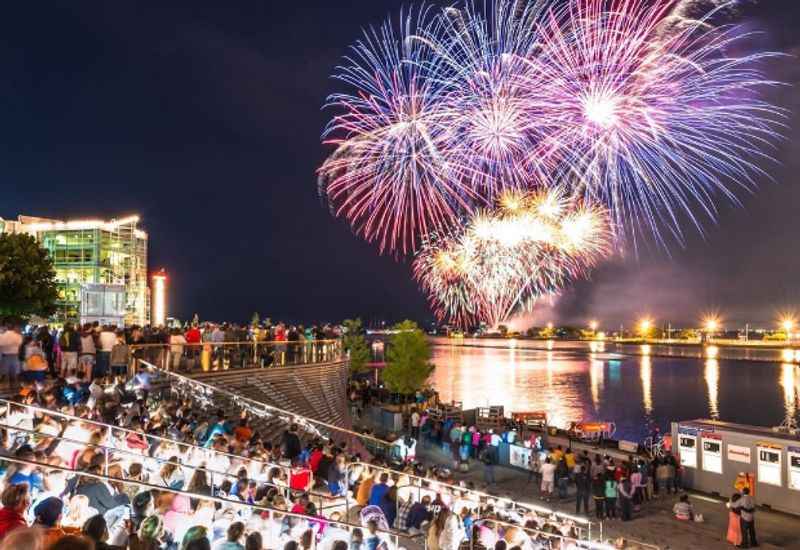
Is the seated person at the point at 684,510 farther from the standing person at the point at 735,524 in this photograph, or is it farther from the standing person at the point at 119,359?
the standing person at the point at 119,359

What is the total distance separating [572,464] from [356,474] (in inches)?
365

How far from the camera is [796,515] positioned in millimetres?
15766

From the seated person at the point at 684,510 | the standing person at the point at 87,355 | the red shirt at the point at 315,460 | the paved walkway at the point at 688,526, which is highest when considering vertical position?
the standing person at the point at 87,355

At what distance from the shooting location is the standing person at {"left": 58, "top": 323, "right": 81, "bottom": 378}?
1543cm

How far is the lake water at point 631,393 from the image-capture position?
216ft

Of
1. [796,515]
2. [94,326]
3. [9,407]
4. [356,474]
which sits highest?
[94,326]

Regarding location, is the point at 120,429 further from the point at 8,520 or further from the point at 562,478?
the point at 562,478

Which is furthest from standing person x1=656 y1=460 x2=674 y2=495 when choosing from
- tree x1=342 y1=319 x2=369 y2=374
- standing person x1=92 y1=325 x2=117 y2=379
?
tree x1=342 y1=319 x2=369 y2=374

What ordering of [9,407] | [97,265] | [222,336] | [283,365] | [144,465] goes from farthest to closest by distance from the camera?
[97,265]
[283,365]
[222,336]
[9,407]
[144,465]

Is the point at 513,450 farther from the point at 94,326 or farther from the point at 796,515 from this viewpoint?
the point at 94,326

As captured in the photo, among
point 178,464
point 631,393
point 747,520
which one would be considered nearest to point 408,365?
point 631,393

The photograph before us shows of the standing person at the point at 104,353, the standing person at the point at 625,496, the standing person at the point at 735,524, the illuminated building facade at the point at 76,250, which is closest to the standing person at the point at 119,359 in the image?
the standing person at the point at 104,353

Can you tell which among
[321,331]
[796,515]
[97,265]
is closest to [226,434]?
[796,515]

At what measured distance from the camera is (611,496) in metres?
16.0
